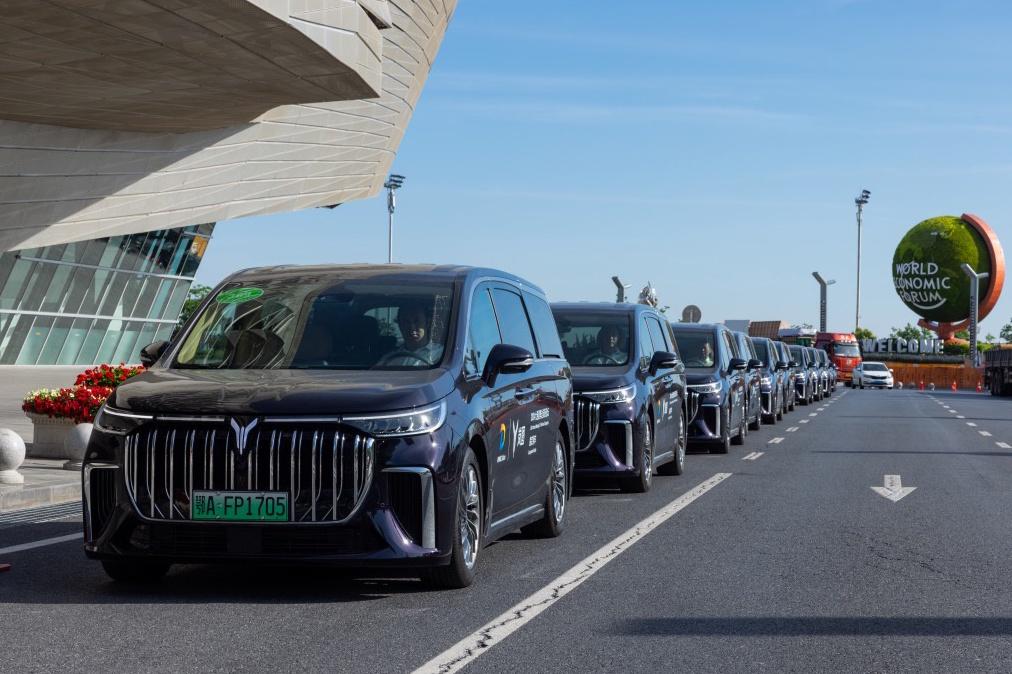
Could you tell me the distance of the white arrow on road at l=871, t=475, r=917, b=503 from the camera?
13.2m

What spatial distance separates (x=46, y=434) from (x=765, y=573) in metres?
9.79

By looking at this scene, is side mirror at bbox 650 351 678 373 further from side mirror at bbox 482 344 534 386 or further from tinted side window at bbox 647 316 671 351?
side mirror at bbox 482 344 534 386

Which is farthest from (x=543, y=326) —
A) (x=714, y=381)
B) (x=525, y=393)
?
(x=714, y=381)

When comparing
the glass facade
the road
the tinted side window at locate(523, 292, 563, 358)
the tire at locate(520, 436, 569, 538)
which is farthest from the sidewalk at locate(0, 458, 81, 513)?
the glass facade

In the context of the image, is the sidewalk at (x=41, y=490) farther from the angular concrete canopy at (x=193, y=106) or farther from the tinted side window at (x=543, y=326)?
the angular concrete canopy at (x=193, y=106)

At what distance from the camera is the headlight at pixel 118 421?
23.3 ft

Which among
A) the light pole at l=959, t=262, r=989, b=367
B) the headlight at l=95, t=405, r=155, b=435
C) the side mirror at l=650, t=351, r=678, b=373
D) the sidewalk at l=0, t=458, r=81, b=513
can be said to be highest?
the light pole at l=959, t=262, r=989, b=367

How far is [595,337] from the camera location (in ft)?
47.4

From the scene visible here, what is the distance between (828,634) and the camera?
6449 millimetres

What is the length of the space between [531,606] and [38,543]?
3.76 m

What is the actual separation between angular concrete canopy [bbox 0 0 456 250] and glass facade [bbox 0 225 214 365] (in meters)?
5.97

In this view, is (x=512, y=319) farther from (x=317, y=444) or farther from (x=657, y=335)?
(x=657, y=335)

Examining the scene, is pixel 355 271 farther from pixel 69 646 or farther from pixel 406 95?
pixel 406 95

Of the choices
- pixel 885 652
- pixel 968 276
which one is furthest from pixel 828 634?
pixel 968 276
